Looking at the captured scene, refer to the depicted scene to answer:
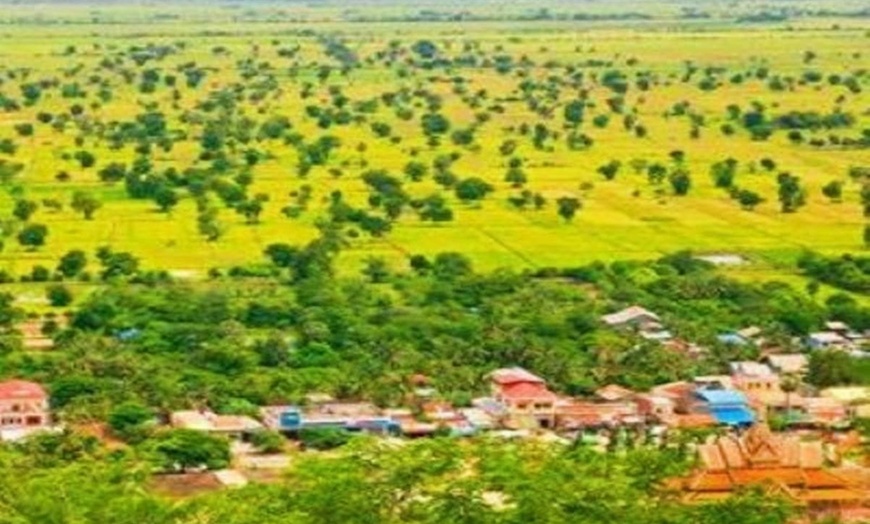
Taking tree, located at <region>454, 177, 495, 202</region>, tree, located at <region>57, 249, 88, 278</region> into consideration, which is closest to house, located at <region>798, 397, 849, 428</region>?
tree, located at <region>57, 249, 88, 278</region>

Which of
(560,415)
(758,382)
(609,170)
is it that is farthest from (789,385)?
(609,170)

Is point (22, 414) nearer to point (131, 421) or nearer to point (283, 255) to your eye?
point (131, 421)

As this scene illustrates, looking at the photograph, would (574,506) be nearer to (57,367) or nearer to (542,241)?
(57,367)

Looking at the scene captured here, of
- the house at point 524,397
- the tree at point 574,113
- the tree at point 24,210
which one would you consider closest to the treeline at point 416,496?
the house at point 524,397

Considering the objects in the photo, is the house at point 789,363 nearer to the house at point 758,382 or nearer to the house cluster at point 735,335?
the house at point 758,382

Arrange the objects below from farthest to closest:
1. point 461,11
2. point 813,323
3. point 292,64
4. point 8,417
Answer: point 461,11 → point 292,64 → point 813,323 → point 8,417

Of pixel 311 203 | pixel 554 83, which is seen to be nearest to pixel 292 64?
pixel 554 83

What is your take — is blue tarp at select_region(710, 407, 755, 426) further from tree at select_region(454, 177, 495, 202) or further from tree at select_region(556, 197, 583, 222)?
tree at select_region(454, 177, 495, 202)
